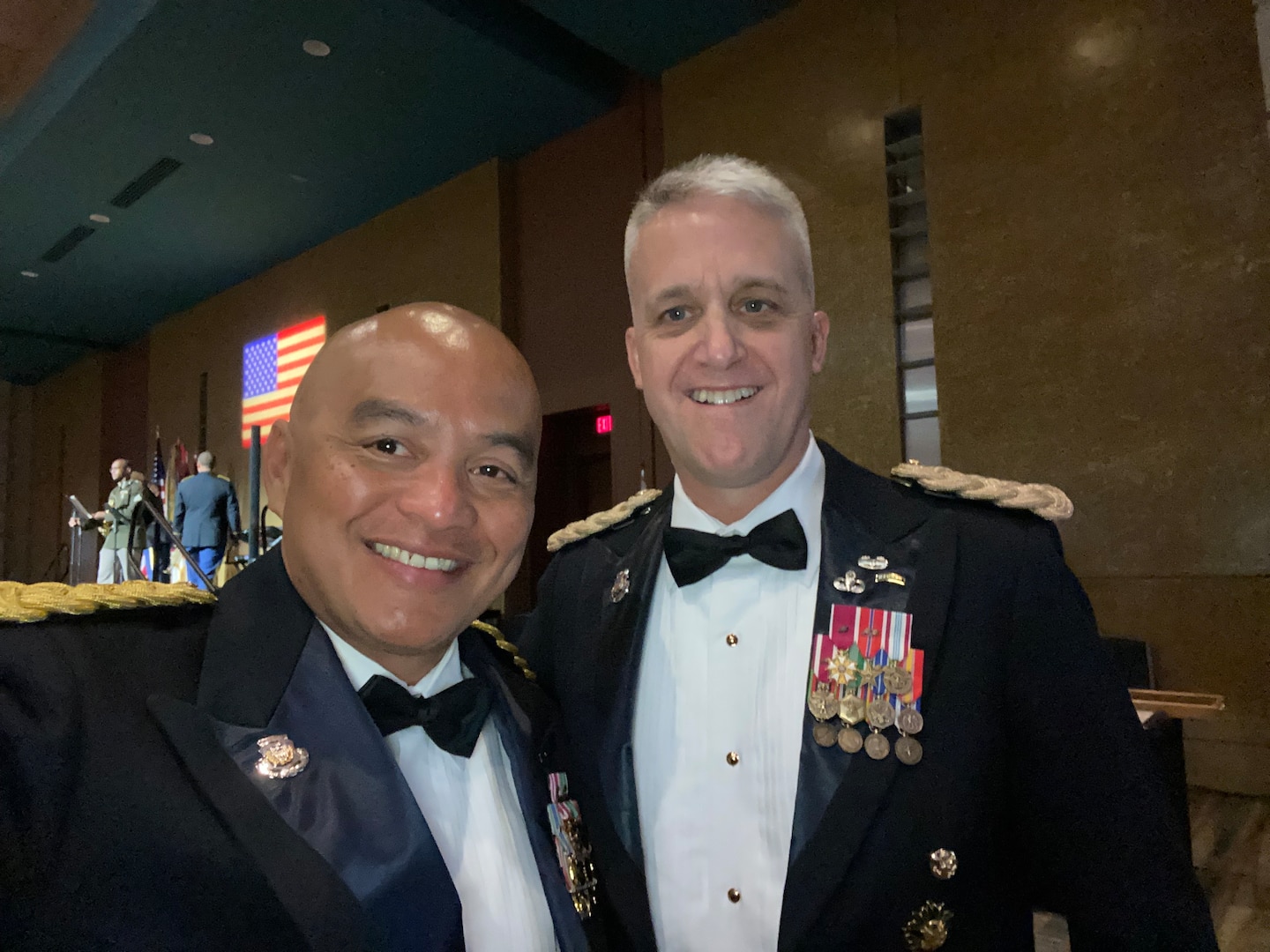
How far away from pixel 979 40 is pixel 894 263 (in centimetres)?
138

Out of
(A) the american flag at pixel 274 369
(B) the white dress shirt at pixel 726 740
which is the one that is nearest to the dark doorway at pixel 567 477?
(A) the american flag at pixel 274 369

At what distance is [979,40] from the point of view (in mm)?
4641

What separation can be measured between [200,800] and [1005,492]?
1264 mm

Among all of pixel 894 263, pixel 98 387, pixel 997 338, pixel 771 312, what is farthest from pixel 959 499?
pixel 98 387

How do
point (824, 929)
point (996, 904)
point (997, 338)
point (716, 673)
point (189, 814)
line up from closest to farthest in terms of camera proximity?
point (189, 814)
point (824, 929)
point (996, 904)
point (716, 673)
point (997, 338)

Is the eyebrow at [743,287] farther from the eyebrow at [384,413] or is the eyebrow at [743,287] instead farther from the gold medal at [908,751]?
the gold medal at [908,751]

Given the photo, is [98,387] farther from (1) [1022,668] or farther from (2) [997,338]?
(1) [1022,668]

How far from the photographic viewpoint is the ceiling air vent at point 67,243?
8.95 meters

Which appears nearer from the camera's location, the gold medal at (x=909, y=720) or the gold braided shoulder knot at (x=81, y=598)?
the gold braided shoulder knot at (x=81, y=598)

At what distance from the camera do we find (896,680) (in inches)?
46.9


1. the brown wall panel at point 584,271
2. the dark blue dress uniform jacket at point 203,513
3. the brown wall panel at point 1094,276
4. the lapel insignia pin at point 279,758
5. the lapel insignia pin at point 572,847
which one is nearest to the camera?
the lapel insignia pin at point 279,758

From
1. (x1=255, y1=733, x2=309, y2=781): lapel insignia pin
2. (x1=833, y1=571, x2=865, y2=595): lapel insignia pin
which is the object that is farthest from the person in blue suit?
(x1=833, y1=571, x2=865, y2=595): lapel insignia pin

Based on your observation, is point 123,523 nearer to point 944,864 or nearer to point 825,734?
point 825,734

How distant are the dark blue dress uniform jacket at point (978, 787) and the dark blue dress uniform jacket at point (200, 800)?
43 cm
